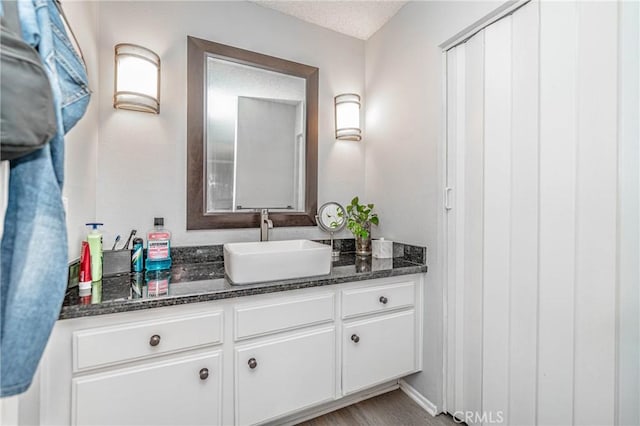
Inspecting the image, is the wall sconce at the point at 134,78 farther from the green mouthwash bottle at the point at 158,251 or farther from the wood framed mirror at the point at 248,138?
the green mouthwash bottle at the point at 158,251

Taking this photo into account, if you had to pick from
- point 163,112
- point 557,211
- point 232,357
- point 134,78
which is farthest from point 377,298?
point 134,78

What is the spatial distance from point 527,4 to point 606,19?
0.34 m

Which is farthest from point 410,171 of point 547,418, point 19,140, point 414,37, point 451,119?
point 19,140

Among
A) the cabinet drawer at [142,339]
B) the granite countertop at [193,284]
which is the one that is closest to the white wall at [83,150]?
the granite countertop at [193,284]

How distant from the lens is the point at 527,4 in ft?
4.08

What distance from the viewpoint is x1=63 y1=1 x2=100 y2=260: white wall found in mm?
1155

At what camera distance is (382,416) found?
1.60 meters

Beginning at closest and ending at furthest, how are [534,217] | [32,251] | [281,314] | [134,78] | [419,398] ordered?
1. [32,251]
2. [534,217]
3. [281,314]
4. [134,78]
5. [419,398]

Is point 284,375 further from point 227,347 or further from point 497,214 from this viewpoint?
point 497,214

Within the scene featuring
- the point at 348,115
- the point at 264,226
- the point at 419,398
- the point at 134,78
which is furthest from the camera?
the point at 348,115

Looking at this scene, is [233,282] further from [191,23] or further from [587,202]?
[191,23]

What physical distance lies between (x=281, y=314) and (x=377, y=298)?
0.55 metres

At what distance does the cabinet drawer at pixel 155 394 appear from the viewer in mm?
1024

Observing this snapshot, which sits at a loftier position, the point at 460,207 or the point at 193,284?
the point at 460,207
